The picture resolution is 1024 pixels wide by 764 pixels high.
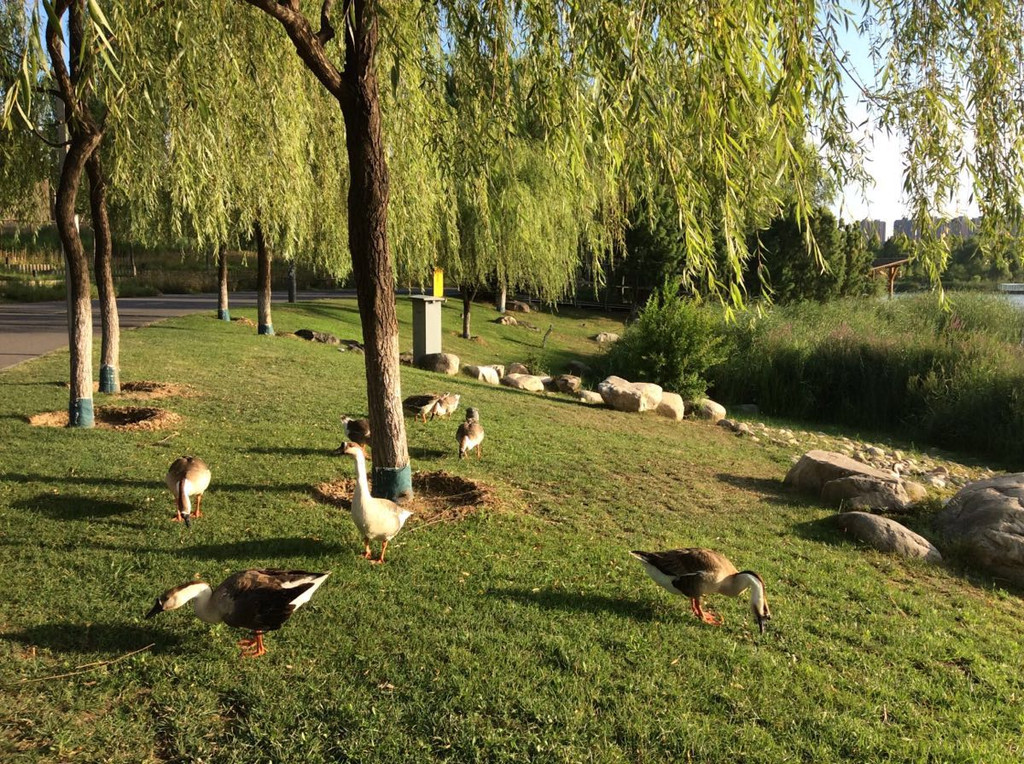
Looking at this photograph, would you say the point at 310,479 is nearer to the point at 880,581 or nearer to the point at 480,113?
the point at 480,113

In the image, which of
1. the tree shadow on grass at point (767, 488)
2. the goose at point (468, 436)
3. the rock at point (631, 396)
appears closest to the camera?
the goose at point (468, 436)

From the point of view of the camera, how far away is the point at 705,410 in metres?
14.8

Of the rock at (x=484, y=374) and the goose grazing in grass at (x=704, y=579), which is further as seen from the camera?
the rock at (x=484, y=374)

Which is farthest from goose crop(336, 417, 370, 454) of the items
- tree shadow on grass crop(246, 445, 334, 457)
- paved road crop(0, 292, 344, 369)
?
paved road crop(0, 292, 344, 369)

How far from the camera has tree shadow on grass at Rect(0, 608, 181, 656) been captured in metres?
3.84

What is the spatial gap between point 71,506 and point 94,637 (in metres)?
2.29

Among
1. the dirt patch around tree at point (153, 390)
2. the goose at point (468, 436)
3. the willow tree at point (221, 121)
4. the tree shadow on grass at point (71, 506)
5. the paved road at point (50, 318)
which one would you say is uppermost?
the willow tree at point (221, 121)

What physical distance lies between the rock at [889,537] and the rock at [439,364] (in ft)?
36.1

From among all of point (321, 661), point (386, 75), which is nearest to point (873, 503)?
point (321, 661)

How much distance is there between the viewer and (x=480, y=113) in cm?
641

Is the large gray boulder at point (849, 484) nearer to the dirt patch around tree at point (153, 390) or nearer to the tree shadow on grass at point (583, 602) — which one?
the tree shadow on grass at point (583, 602)

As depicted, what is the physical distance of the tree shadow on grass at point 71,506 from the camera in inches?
222

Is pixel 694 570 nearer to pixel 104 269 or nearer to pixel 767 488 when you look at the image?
pixel 767 488

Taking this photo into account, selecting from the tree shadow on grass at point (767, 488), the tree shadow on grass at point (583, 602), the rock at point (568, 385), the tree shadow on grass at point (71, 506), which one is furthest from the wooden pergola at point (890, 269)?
the tree shadow on grass at point (71, 506)
